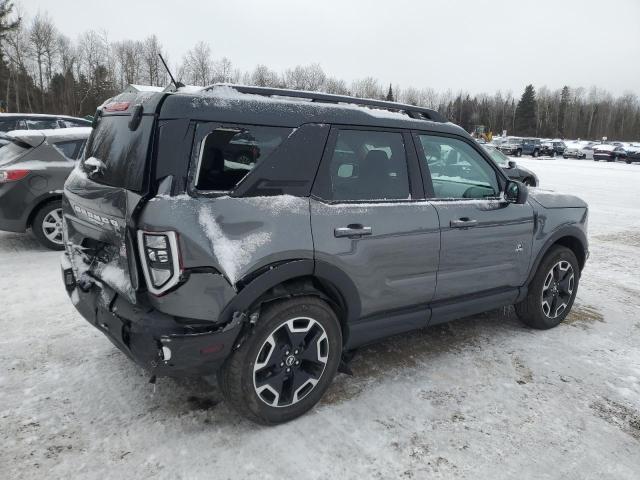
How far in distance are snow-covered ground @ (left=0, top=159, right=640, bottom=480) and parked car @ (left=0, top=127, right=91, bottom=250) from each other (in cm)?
230

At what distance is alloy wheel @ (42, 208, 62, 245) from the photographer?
6508mm

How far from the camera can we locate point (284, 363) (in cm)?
281

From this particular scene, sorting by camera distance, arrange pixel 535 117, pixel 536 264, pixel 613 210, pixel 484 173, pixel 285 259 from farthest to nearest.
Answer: pixel 535 117 → pixel 613 210 → pixel 536 264 → pixel 484 173 → pixel 285 259

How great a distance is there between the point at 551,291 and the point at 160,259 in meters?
3.62

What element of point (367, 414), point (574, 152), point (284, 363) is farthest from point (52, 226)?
point (574, 152)

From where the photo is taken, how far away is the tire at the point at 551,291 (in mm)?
4344

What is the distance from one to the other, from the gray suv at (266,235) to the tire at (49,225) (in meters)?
3.65

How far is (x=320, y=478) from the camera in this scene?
7.98ft

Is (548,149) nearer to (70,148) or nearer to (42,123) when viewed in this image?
(42,123)

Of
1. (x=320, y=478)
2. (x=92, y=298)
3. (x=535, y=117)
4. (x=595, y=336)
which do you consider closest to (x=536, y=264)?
(x=595, y=336)

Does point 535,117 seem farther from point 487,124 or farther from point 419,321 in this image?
point 419,321

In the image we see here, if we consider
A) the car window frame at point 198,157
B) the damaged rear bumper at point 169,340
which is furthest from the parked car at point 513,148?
the damaged rear bumper at point 169,340

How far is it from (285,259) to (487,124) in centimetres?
10226

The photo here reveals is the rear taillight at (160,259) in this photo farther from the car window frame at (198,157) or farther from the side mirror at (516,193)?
the side mirror at (516,193)
